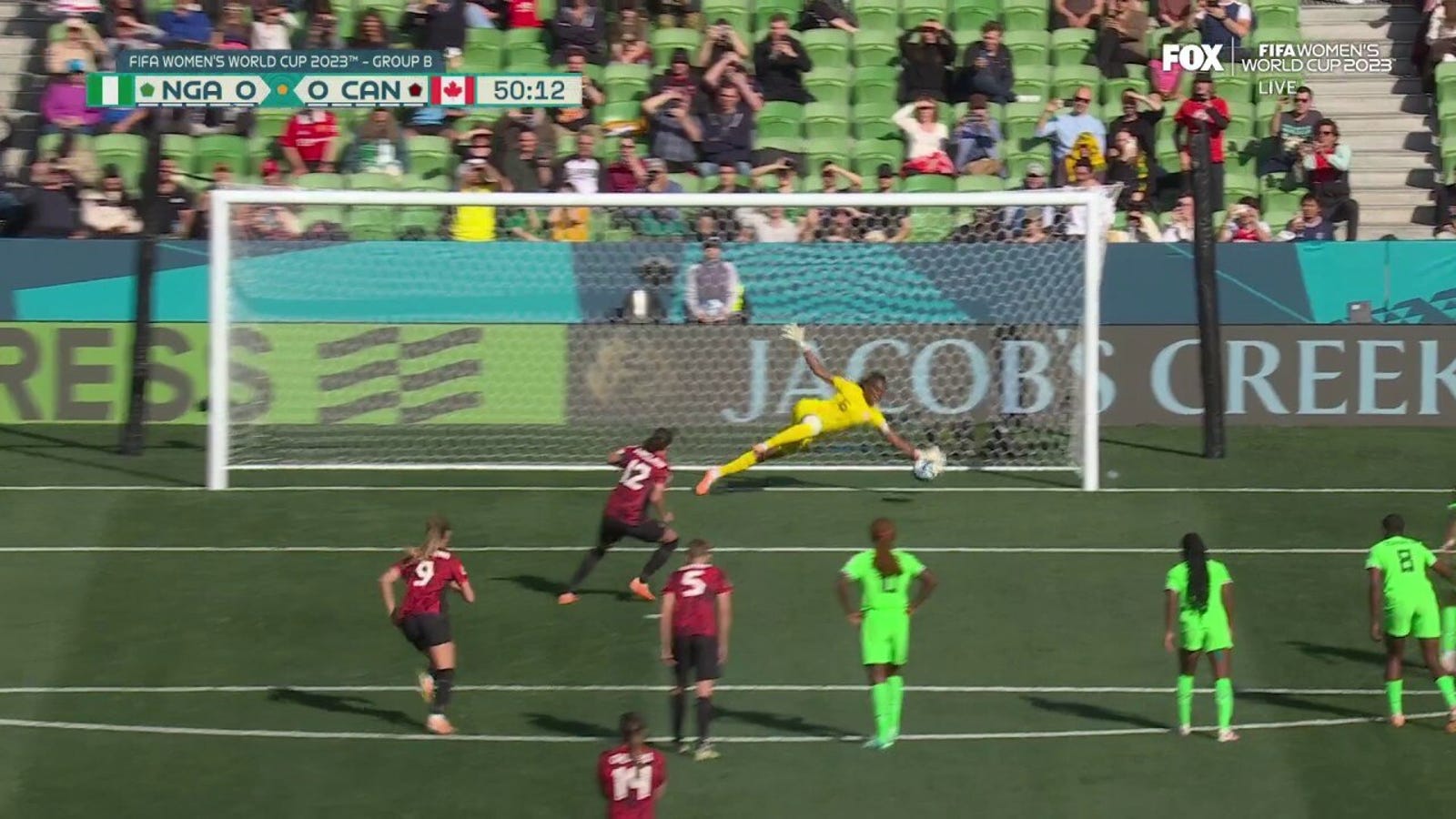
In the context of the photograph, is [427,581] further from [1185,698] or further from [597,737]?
[1185,698]

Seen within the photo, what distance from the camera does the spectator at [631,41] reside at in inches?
1163

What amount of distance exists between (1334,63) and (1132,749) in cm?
1551

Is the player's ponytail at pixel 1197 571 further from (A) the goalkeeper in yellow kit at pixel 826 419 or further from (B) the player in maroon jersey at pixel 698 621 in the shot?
(A) the goalkeeper in yellow kit at pixel 826 419

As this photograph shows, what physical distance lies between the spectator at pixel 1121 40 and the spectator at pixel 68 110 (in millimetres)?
11686

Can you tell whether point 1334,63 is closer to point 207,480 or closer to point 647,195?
point 647,195

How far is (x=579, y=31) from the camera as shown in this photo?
29.6 meters

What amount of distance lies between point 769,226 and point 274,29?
22.8 ft

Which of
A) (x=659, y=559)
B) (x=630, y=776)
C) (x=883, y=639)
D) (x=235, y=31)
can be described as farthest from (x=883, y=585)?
(x=235, y=31)

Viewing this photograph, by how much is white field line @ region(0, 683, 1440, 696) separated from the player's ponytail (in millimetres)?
1664

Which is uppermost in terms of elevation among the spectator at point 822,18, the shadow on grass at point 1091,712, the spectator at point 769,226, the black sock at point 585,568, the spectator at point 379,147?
the spectator at point 822,18

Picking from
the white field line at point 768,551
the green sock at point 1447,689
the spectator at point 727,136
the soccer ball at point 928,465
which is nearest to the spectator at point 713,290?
the spectator at point 727,136

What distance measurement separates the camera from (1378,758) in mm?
17344

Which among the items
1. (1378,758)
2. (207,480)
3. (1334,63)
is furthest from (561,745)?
(1334,63)

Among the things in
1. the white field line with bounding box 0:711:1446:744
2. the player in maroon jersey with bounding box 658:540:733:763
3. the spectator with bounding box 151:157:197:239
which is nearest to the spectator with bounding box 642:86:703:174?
the spectator with bounding box 151:157:197:239
